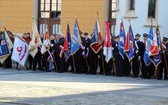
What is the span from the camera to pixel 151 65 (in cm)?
1961

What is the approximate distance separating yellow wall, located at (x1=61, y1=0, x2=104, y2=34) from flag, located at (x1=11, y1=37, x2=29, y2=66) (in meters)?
6.44

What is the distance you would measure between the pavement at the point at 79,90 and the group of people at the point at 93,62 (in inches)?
30.5

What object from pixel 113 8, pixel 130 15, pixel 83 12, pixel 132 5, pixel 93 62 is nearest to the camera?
pixel 93 62

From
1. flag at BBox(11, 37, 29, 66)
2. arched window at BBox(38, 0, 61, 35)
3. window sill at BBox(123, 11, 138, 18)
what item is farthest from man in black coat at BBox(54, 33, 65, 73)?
arched window at BBox(38, 0, 61, 35)

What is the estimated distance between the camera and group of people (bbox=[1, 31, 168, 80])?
Result: 19734 mm

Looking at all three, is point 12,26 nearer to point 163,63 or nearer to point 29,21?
point 29,21

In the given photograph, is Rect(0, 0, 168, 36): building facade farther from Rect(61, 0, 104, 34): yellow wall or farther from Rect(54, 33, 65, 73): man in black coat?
Rect(54, 33, 65, 73): man in black coat

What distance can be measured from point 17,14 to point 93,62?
12.1 metres

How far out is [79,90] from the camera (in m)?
14.7

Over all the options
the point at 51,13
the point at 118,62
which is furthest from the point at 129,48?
the point at 51,13

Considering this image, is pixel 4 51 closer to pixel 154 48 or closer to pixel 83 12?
pixel 83 12

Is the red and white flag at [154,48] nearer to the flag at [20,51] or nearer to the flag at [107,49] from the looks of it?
the flag at [107,49]

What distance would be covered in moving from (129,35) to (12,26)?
13557 mm

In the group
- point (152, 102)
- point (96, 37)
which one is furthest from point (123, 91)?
point (96, 37)
